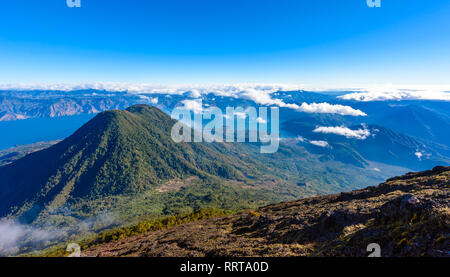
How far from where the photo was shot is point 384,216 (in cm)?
1925

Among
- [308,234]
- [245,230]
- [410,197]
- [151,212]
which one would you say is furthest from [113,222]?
[410,197]

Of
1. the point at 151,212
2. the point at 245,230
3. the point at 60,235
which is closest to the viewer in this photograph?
the point at 245,230

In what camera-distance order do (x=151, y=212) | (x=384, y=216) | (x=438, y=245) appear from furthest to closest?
(x=151, y=212) < (x=384, y=216) < (x=438, y=245)

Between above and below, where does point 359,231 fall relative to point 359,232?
below

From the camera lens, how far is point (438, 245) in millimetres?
11539

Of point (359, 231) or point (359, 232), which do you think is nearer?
point (359, 232)
